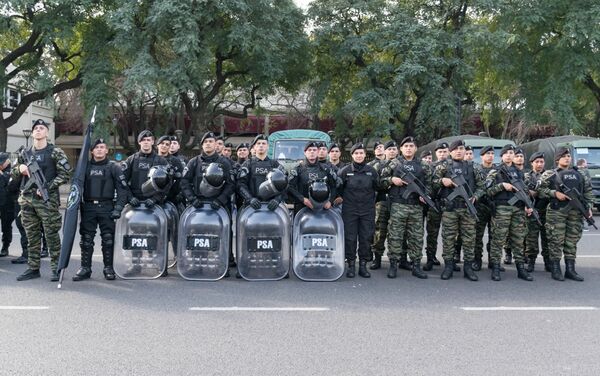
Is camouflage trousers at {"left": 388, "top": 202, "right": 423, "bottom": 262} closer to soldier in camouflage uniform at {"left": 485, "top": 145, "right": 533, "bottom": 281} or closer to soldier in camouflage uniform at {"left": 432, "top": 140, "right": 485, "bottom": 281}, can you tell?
soldier in camouflage uniform at {"left": 432, "top": 140, "right": 485, "bottom": 281}

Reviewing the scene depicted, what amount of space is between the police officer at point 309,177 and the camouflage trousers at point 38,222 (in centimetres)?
305

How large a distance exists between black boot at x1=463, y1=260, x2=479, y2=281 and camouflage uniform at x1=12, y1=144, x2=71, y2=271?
5.38 meters

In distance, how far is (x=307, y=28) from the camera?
69.5 ft

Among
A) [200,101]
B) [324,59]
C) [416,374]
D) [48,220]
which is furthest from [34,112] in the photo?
[416,374]

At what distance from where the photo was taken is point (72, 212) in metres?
6.47

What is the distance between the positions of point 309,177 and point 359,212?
0.84 meters

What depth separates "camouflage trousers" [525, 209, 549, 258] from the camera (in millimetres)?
7727

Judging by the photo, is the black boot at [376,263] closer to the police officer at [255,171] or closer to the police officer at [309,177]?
the police officer at [309,177]

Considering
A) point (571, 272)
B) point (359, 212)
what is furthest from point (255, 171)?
point (571, 272)

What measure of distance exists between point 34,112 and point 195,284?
3631 cm

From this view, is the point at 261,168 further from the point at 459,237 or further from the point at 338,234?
the point at 459,237

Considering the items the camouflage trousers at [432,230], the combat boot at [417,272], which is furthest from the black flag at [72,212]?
the camouflage trousers at [432,230]

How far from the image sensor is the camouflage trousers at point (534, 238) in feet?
25.3

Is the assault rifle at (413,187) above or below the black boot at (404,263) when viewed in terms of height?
above
